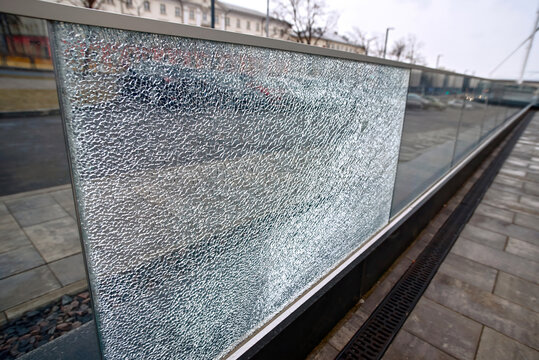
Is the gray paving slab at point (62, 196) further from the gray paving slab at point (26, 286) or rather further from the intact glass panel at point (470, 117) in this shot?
the intact glass panel at point (470, 117)

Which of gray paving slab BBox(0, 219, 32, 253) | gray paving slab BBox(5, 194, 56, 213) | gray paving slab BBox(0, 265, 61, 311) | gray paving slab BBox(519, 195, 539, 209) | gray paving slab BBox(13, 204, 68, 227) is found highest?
gray paving slab BBox(5, 194, 56, 213)

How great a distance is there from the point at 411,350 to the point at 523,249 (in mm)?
2696

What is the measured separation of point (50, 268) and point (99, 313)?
8.68ft

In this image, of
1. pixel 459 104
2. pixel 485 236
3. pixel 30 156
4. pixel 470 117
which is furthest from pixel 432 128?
pixel 30 156

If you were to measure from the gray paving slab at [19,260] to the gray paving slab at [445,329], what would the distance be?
12.0 feet

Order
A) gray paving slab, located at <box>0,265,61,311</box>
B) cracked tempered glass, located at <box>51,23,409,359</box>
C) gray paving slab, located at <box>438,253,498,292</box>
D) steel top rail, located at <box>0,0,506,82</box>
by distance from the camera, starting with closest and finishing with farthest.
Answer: steel top rail, located at <box>0,0,506,82</box> → cracked tempered glass, located at <box>51,23,409,359</box> → gray paving slab, located at <box>0,265,61,311</box> → gray paving slab, located at <box>438,253,498,292</box>

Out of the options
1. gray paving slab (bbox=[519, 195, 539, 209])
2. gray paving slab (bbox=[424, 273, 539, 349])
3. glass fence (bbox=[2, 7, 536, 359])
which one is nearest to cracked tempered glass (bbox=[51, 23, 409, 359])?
glass fence (bbox=[2, 7, 536, 359])

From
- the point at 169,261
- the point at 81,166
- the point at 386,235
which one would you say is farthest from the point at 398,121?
the point at 81,166

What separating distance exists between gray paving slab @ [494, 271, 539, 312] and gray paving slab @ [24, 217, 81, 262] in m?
4.54

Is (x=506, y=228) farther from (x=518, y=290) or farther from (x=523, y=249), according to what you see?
(x=518, y=290)

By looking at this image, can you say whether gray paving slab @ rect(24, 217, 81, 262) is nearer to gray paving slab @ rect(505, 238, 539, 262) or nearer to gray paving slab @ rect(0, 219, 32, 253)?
gray paving slab @ rect(0, 219, 32, 253)

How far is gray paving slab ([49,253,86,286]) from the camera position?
3012 millimetres

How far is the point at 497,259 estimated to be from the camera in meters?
3.67

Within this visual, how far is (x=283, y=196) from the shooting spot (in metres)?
1.76
